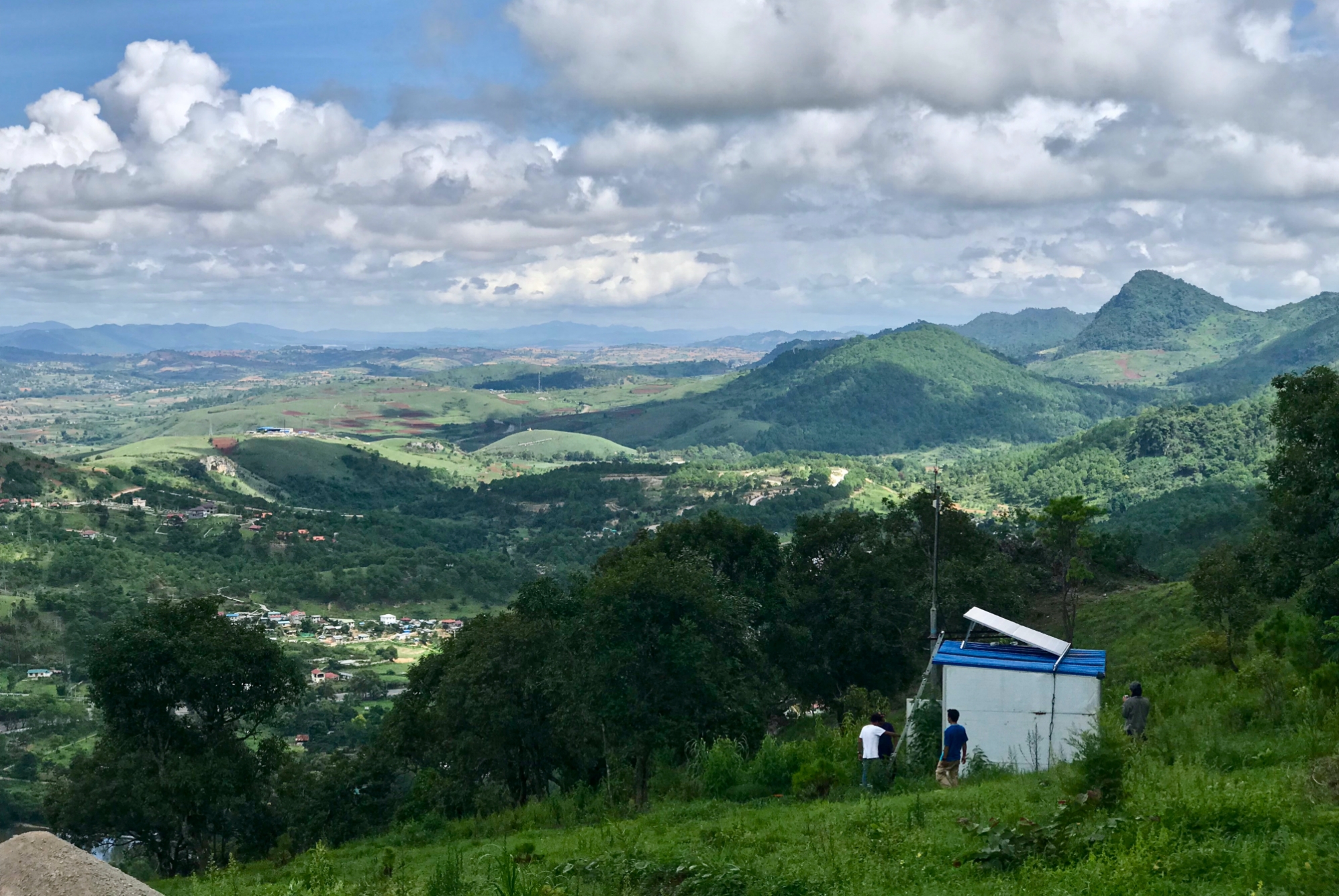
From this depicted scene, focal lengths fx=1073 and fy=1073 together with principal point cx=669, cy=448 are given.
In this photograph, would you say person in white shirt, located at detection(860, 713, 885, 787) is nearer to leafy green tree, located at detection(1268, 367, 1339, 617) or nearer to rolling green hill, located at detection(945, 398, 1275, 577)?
leafy green tree, located at detection(1268, 367, 1339, 617)

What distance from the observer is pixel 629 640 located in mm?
23312

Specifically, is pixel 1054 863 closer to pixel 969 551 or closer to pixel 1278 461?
pixel 1278 461

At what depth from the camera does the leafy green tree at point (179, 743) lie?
85.5 feet

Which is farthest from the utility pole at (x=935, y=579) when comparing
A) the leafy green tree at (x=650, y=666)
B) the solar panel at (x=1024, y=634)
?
the leafy green tree at (x=650, y=666)

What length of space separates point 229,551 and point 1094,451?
139 metres

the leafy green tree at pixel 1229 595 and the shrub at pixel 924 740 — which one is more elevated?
the leafy green tree at pixel 1229 595

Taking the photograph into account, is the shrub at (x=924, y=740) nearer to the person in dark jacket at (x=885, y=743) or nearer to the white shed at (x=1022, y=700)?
the white shed at (x=1022, y=700)

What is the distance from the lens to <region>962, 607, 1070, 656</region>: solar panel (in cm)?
1876

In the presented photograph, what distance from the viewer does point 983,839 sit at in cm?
1091

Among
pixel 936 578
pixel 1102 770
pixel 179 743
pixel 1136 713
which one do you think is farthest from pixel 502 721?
pixel 1102 770

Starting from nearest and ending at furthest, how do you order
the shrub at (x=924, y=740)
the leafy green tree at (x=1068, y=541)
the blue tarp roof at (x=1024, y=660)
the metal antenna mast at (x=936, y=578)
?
the blue tarp roof at (x=1024, y=660), the shrub at (x=924, y=740), the metal antenna mast at (x=936, y=578), the leafy green tree at (x=1068, y=541)

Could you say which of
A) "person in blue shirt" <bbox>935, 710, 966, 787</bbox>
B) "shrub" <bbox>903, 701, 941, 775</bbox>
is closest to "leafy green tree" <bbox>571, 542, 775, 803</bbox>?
"shrub" <bbox>903, 701, 941, 775</bbox>

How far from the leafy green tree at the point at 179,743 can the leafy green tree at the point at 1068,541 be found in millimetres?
27408

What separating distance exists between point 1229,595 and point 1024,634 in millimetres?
11228
